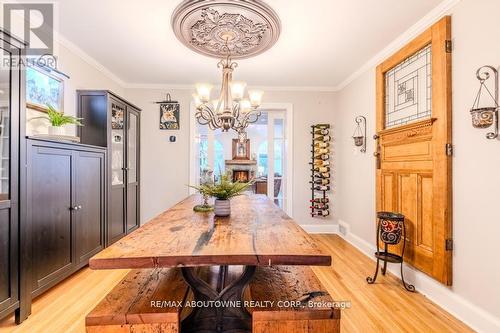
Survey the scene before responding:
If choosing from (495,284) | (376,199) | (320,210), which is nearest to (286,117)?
(320,210)

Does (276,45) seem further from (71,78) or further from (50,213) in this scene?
(50,213)

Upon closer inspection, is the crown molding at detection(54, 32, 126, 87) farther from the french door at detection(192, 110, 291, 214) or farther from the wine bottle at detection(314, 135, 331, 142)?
the wine bottle at detection(314, 135, 331, 142)

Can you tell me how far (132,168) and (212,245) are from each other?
10.3 ft

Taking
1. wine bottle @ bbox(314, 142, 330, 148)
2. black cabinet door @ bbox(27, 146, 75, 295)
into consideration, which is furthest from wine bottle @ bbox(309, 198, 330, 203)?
black cabinet door @ bbox(27, 146, 75, 295)

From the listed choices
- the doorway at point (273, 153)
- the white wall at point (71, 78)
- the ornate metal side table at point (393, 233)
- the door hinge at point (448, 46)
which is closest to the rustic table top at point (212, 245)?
the ornate metal side table at point (393, 233)

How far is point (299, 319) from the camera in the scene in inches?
50.4

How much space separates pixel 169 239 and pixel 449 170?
7.15 ft

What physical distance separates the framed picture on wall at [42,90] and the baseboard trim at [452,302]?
391 cm

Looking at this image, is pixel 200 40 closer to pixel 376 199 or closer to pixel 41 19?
pixel 41 19

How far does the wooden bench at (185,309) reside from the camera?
1240 mm

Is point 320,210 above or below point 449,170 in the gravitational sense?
below

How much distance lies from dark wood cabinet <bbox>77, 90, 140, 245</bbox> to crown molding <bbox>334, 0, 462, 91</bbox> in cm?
327

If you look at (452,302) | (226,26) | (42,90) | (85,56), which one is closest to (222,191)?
(226,26)

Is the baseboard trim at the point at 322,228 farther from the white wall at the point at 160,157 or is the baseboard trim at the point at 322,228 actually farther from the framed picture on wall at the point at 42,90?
Result: the framed picture on wall at the point at 42,90
